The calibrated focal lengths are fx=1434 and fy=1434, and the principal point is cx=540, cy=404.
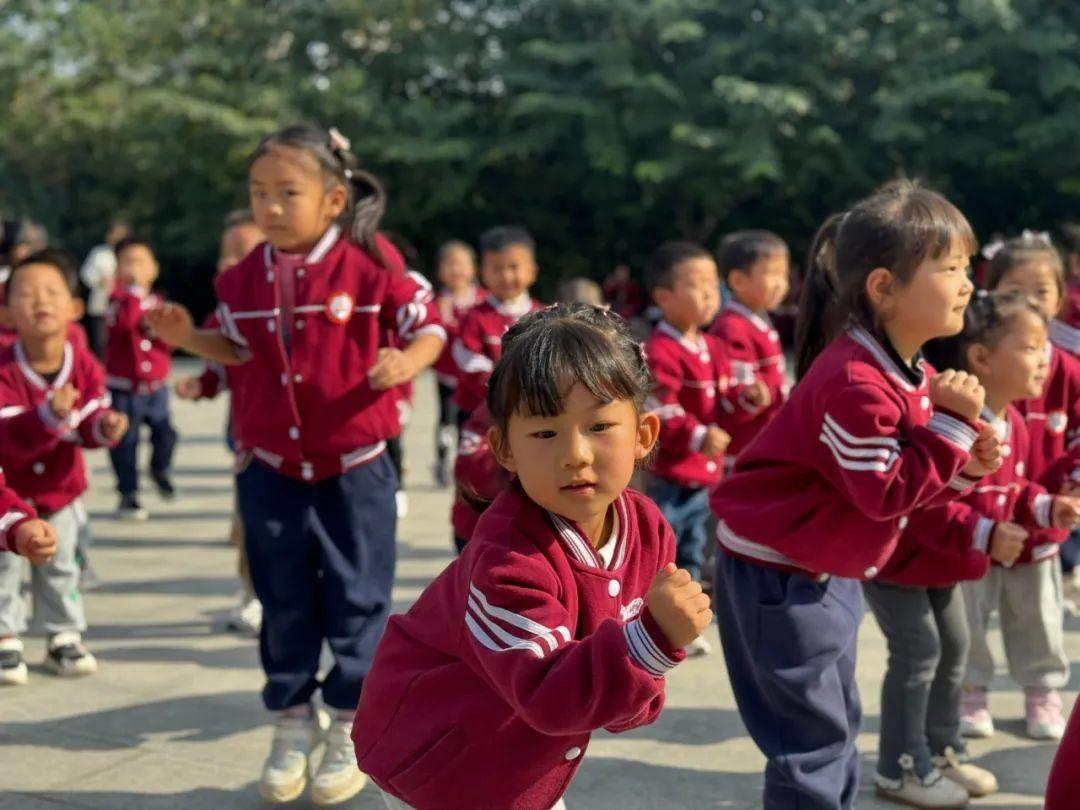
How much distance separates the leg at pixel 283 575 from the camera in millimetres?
3514

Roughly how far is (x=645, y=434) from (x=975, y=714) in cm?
222

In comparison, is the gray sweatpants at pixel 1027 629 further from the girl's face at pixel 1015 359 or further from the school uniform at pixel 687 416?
the school uniform at pixel 687 416

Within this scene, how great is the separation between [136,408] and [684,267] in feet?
12.4

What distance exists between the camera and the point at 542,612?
2.05 metres

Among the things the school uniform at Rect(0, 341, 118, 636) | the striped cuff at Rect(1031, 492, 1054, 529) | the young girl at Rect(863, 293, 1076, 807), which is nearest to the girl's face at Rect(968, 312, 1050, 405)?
the young girl at Rect(863, 293, 1076, 807)

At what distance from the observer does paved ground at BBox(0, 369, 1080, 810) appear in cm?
353

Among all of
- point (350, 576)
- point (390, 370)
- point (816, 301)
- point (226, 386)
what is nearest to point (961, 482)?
point (816, 301)

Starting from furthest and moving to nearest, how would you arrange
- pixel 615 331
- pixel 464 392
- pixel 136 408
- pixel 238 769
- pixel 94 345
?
pixel 94 345 → pixel 136 408 → pixel 464 392 → pixel 238 769 → pixel 615 331

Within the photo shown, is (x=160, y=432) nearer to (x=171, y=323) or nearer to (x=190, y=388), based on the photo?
(x=190, y=388)

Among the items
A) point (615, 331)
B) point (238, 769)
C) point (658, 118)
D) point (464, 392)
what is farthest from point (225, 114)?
point (615, 331)

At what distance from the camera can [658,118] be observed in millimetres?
19781

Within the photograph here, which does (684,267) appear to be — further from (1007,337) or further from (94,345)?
(94,345)

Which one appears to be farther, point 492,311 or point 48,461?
point 492,311

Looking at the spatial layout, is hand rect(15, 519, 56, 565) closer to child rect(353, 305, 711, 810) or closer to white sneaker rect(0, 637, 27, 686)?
white sneaker rect(0, 637, 27, 686)
